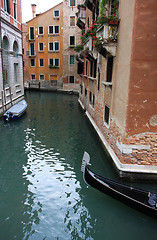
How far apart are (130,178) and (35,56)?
22646 millimetres

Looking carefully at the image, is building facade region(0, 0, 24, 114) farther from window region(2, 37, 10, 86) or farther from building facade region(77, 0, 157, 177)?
building facade region(77, 0, 157, 177)

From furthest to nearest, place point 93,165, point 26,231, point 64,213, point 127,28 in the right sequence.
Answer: point 93,165, point 127,28, point 64,213, point 26,231

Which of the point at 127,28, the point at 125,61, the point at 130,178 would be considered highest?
the point at 127,28

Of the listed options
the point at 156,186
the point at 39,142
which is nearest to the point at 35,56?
the point at 39,142

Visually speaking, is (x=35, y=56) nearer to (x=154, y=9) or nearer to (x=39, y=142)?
(x=39, y=142)

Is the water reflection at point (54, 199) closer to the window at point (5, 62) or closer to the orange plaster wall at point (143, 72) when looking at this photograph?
the orange plaster wall at point (143, 72)

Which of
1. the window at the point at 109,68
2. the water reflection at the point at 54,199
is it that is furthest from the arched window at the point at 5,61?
the window at the point at 109,68

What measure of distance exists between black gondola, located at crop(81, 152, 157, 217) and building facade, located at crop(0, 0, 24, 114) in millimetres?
9055

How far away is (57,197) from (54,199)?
104 millimetres

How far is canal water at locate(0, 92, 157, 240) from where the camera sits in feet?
13.4

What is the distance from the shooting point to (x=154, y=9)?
4.55 metres

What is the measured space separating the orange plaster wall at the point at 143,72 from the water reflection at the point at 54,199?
2303 millimetres

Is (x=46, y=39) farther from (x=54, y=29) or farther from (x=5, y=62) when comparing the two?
(x=5, y=62)

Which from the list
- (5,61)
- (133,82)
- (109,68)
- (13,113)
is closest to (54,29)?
(5,61)
